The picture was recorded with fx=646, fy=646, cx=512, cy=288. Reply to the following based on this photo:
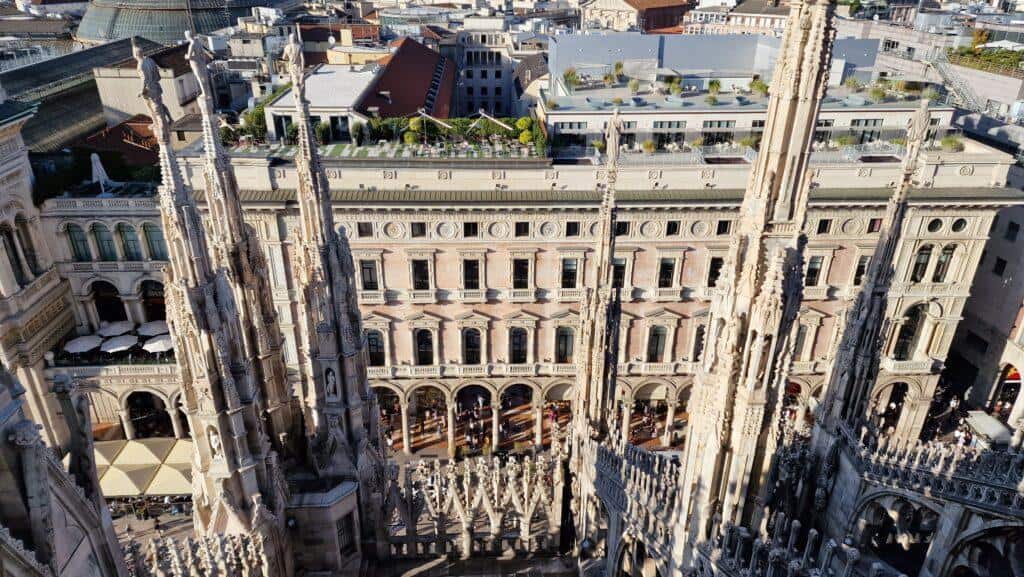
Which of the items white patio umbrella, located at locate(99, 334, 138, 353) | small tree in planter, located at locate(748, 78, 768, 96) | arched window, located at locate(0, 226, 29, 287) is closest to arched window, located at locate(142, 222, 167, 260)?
white patio umbrella, located at locate(99, 334, 138, 353)

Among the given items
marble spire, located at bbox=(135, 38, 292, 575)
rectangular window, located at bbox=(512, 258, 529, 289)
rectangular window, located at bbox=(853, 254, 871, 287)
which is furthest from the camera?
rectangular window, located at bbox=(853, 254, 871, 287)

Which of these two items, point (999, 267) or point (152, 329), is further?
point (999, 267)

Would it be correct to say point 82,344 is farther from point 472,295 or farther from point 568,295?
point 568,295

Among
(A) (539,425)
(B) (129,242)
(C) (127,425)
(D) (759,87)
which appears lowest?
(A) (539,425)

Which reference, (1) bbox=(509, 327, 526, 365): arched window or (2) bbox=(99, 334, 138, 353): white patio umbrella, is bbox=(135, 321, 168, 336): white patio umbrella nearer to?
(2) bbox=(99, 334, 138, 353): white patio umbrella

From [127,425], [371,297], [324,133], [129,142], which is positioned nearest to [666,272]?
[371,297]

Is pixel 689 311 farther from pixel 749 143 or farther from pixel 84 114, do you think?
pixel 84 114
